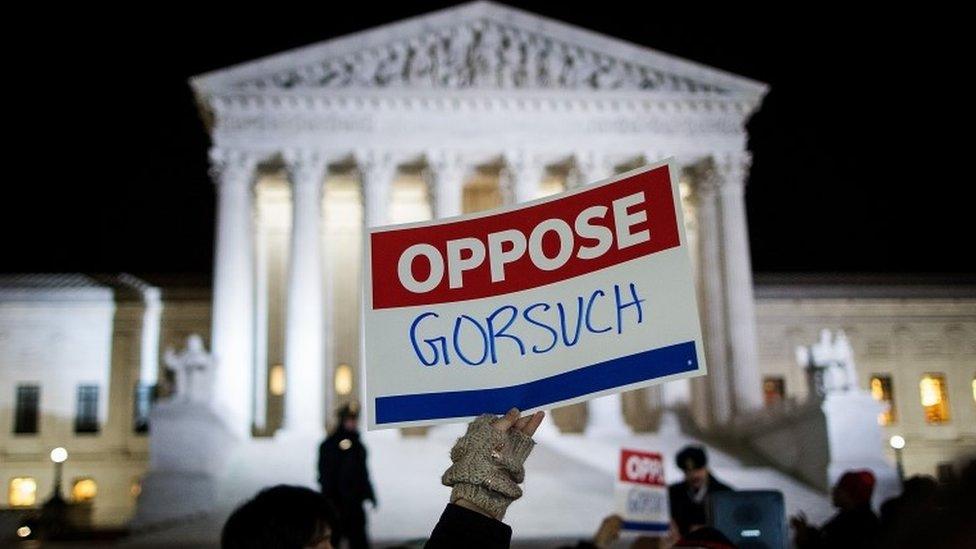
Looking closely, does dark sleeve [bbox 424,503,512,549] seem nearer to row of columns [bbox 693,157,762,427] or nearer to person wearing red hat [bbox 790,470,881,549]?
person wearing red hat [bbox 790,470,881,549]

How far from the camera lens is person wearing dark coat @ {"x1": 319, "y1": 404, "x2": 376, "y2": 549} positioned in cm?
1872

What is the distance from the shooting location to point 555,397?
4.95m

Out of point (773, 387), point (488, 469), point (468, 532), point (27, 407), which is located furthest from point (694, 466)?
point (27, 407)

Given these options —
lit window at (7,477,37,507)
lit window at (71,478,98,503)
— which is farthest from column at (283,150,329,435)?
lit window at (7,477,37,507)

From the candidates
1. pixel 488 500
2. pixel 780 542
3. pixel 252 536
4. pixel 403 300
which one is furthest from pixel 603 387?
pixel 780 542

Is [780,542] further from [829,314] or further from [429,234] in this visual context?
[829,314]

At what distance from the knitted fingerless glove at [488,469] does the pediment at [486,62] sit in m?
42.1

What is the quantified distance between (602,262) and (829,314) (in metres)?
56.1

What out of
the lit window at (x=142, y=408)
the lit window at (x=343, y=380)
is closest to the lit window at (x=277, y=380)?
the lit window at (x=343, y=380)

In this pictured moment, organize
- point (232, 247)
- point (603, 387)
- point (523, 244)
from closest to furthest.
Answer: point (603, 387)
point (523, 244)
point (232, 247)

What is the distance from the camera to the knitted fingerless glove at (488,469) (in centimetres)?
364

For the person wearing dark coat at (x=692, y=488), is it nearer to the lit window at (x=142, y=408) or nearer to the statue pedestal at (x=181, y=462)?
the statue pedestal at (x=181, y=462)

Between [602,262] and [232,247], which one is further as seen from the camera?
[232,247]

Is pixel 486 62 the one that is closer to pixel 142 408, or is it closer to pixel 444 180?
pixel 444 180
